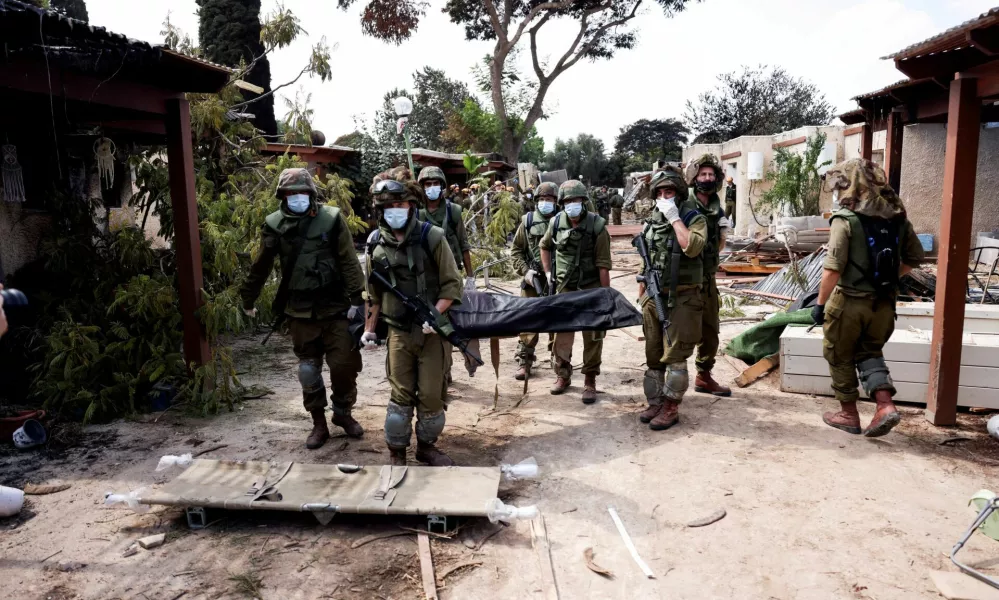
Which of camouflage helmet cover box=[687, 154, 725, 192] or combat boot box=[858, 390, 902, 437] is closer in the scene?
combat boot box=[858, 390, 902, 437]

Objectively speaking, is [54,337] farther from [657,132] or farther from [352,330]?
[657,132]

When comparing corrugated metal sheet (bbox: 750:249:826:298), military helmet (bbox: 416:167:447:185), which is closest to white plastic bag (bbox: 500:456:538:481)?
military helmet (bbox: 416:167:447:185)

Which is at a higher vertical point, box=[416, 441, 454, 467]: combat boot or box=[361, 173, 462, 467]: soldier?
box=[361, 173, 462, 467]: soldier

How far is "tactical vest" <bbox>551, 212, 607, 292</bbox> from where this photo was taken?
5973mm

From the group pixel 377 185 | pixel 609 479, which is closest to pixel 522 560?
pixel 609 479

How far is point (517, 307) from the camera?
5.05 m

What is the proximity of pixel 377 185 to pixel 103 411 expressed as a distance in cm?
331

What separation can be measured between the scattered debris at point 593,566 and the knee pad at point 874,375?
102 inches

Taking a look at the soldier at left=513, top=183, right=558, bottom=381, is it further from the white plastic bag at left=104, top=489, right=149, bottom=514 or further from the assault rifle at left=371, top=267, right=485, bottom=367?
the white plastic bag at left=104, top=489, right=149, bottom=514

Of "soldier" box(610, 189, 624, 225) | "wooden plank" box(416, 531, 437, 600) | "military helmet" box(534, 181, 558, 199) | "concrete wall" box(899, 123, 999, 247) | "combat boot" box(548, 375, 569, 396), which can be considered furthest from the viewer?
"soldier" box(610, 189, 624, 225)

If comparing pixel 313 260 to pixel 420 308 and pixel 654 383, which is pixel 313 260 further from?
A: pixel 654 383

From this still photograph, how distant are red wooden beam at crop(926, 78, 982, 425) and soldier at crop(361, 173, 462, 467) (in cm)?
365

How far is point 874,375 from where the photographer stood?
4836 millimetres

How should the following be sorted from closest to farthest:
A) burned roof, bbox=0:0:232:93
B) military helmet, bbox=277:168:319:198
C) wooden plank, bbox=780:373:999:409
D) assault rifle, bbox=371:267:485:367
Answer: burned roof, bbox=0:0:232:93
assault rifle, bbox=371:267:485:367
military helmet, bbox=277:168:319:198
wooden plank, bbox=780:373:999:409
